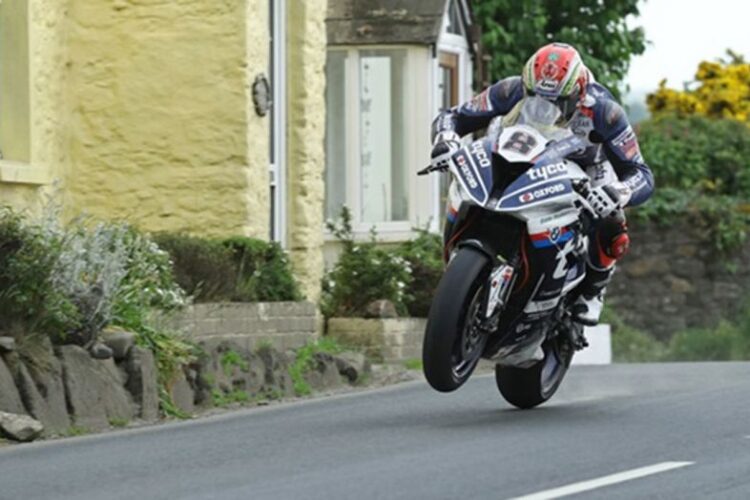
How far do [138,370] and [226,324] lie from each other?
10.0ft

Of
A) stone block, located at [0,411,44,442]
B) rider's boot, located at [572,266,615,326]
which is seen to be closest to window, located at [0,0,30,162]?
stone block, located at [0,411,44,442]

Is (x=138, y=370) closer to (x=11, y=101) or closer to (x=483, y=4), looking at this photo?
(x=11, y=101)

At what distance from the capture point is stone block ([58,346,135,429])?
13.5 metres

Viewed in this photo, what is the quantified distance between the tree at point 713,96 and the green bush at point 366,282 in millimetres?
17014

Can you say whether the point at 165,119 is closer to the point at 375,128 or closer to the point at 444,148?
the point at 375,128

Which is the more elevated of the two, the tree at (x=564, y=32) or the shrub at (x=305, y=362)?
the tree at (x=564, y=32)

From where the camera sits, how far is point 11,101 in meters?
17.6

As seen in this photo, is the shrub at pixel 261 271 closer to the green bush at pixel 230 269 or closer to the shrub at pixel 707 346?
the green bush at pixel 230 269

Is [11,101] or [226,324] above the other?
[11,101]

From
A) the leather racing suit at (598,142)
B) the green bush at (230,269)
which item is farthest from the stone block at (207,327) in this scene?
the leather racing suit at (598,142)

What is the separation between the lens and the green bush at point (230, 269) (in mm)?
17156

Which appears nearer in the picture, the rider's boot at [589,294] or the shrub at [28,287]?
the rider's boot at [589,294]

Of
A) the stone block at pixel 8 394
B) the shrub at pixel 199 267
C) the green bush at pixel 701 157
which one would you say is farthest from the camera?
the green bush at pixel 701 157

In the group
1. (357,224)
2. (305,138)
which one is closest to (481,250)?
(305,138)
